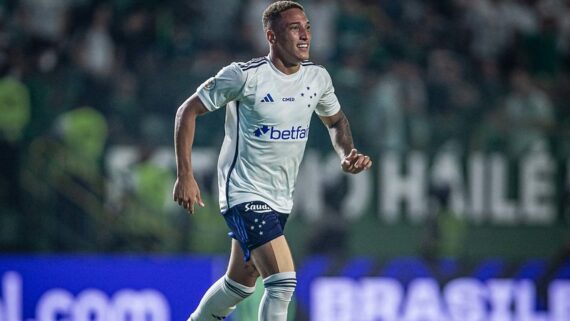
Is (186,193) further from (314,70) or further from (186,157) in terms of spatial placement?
(314,70)

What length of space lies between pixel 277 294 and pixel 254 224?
40 cm

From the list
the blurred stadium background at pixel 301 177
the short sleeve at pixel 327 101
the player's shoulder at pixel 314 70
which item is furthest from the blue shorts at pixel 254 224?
the blurred stadium background at pixel 301 177

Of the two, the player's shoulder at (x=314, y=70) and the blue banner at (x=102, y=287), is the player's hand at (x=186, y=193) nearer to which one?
the player's shoulder at (x=314, y=70)

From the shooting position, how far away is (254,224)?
595cm

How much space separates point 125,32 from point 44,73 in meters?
1.15

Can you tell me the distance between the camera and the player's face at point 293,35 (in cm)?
595

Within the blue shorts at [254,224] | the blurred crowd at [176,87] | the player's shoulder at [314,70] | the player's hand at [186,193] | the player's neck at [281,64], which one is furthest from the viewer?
the blurred crowd at [176,87]

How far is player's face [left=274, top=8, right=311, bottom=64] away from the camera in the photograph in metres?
5.95

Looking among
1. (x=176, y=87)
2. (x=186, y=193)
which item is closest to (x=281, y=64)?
(x=186, y=193)

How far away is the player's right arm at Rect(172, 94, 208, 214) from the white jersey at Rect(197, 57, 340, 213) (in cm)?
10

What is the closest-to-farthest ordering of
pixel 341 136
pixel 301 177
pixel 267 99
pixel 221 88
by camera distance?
pixel 221 88 < pixel 267 99 < pixel 341 136 < pixel 301 177

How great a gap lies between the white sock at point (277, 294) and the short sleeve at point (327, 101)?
40.3 inches

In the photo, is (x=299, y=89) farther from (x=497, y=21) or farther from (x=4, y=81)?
(x=497, y=21)

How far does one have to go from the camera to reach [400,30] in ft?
37.4
